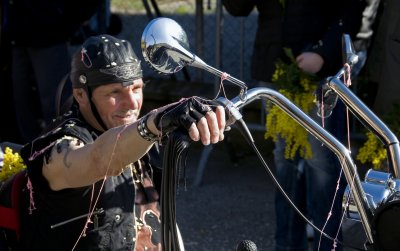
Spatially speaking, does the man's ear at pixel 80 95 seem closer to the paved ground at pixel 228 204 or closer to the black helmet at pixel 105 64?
the black helmet at pixel 105 64

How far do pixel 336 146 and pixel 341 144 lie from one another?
14 mm

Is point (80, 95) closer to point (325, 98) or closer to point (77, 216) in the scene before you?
point (77, 216)

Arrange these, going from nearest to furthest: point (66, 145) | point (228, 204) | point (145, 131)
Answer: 1. point (145, 131)
2. point (66, 145)
3. point (228, 204)

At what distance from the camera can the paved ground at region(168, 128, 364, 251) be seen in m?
4.71

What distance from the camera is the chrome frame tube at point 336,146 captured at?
6.63 ft

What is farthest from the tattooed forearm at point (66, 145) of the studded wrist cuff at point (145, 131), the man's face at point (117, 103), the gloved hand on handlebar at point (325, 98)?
the gloved hand on handlebar at point (325, 98)

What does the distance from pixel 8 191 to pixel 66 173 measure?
1.25ft

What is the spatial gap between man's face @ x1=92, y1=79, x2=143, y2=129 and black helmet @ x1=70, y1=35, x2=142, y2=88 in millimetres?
23

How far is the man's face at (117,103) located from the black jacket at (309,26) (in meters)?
1.33

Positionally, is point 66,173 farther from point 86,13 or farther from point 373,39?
point 86,13

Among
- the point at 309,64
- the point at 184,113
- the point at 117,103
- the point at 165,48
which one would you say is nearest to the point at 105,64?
the point at 117,103

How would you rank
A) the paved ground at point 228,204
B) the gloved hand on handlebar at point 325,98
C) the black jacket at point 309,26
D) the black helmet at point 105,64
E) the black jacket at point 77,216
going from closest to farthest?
the gloved hand on handlebar at point 325,98 < the black jacket at point 77,216 < the black helmet at point 105,64 < the black jacket at point 309,26 < the paved ground at point 228,204

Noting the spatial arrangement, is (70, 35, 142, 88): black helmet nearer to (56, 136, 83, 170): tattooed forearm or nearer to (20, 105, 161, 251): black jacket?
(20, 105, 161, 251): black jacket

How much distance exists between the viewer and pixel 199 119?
1.81 meters
